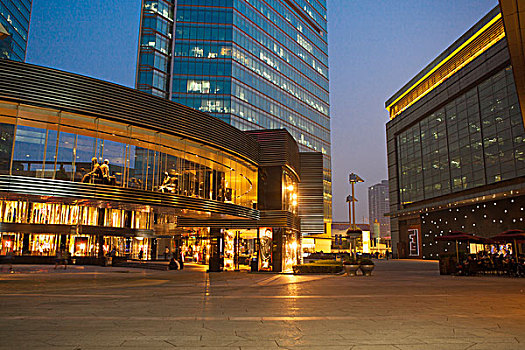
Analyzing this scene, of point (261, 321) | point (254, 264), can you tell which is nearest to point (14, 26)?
point (254, 264)

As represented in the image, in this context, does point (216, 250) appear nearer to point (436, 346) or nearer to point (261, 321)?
point (261, 321)

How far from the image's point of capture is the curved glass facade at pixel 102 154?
18.3 metres

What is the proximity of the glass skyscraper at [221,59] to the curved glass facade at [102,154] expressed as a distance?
4902 centimetres

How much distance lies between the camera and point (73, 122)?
19641 millimetres

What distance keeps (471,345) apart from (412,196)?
222 feet

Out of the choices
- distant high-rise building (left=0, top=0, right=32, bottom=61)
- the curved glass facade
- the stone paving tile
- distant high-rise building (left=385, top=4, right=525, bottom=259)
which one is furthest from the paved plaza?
distant high-rise building (left=0, top=0, right=32, bottom=61)

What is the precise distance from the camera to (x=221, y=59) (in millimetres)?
75938

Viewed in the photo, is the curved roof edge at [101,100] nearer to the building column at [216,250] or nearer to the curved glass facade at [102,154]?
the curved glass facade at [102,154]

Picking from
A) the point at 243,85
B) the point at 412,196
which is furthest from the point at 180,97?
the point at 412,196

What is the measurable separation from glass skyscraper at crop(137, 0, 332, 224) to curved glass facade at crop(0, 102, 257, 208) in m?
Answer: 49.0

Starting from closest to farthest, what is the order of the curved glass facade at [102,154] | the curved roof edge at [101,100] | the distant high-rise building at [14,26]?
1. the curved roof edge at [101,100]
2. the curved glass facade at [102,154]
3. the distant high-rise building at [14,26]

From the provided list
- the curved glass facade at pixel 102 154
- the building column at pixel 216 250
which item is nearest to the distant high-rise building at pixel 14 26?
the building column at pixel 216 250

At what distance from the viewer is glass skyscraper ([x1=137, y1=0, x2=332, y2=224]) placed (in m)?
75.0

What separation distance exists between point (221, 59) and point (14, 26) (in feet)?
Answer: 150
